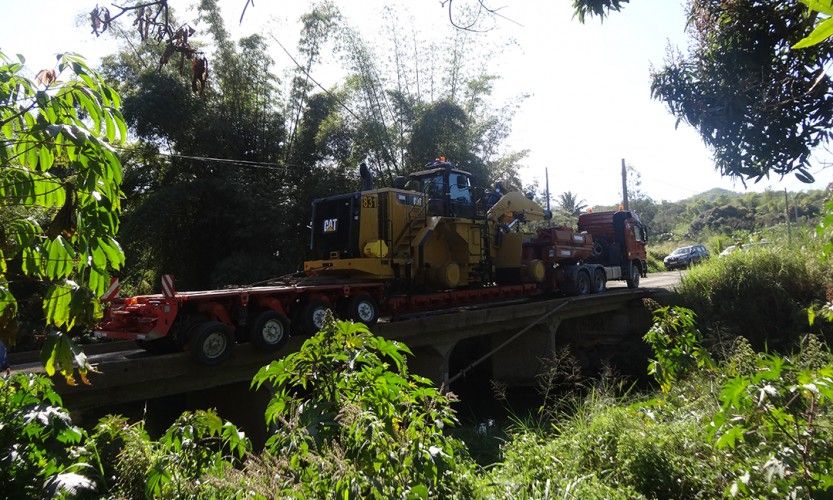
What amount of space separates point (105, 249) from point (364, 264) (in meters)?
9.06

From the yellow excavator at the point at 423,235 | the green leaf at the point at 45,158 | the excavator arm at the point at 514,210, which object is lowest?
the green leaf at the point at 45,158

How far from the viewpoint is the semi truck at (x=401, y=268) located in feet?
23.4

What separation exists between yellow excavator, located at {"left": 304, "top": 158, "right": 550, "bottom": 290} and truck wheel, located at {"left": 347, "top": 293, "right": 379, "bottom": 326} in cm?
119

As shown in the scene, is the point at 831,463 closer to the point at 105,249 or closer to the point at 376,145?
the point at 105,249

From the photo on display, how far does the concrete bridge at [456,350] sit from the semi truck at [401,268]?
334 mm

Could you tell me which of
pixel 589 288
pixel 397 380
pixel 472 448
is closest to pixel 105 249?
pixel 397 380

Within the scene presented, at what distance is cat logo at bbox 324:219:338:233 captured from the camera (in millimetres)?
11242

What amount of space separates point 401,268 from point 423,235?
82 centimetres

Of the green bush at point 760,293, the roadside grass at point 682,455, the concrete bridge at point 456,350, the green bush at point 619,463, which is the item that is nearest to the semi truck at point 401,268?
the concrete bridge at point 456,350

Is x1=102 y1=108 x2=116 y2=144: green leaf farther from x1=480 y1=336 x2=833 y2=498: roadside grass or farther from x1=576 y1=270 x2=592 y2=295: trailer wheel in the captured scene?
x1=576 y1=270 x2=592 y2=295: trailer wheel

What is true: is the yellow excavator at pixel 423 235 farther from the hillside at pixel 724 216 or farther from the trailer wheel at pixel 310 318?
A: the hillside at pixel 724 216

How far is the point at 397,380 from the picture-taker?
2428mm

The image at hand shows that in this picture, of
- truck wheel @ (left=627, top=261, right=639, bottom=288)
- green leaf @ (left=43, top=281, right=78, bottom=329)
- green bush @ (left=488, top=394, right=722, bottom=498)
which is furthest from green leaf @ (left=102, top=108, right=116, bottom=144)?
truck wheel @ (left=627, top=261, right=639, bottom=288)

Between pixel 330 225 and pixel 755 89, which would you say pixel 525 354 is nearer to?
pixel 330 225
